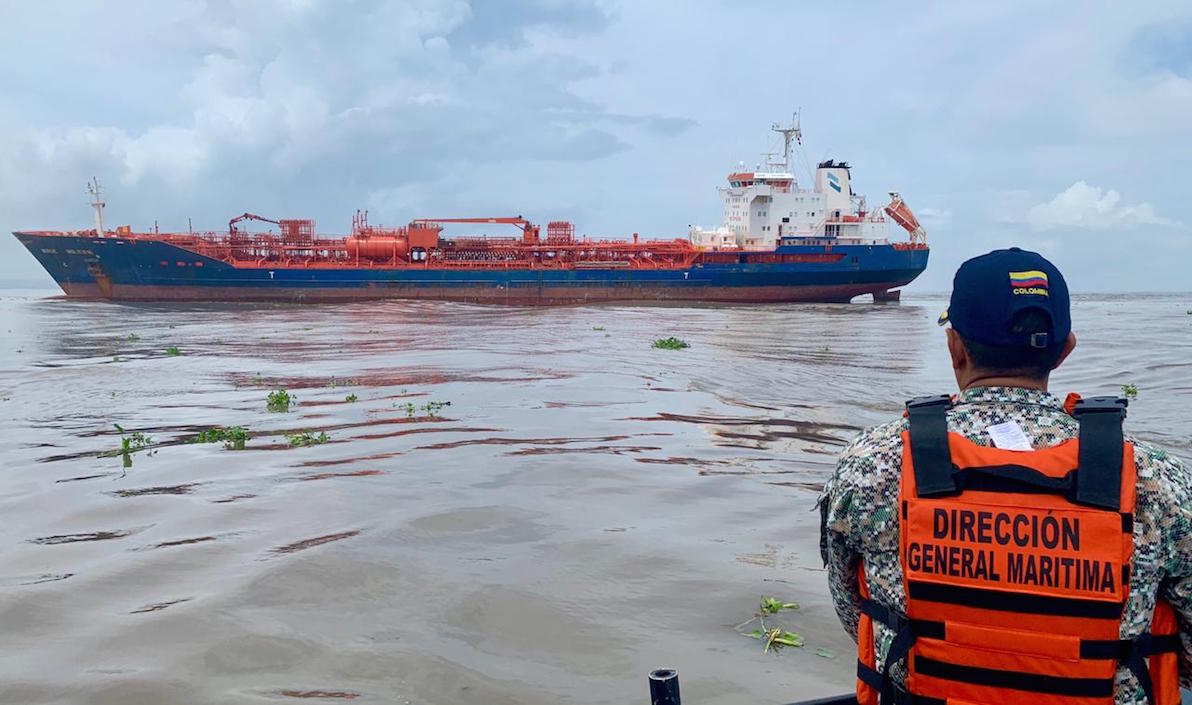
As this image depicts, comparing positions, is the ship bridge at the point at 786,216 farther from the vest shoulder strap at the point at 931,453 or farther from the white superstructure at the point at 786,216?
the vest shoulder strap at the point at 931,453

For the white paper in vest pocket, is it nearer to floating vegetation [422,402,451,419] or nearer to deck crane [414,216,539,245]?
floating vegetation [422,402,451,419]

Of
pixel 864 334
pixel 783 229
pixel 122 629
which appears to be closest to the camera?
pixel 122 629

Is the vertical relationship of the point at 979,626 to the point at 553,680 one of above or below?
above

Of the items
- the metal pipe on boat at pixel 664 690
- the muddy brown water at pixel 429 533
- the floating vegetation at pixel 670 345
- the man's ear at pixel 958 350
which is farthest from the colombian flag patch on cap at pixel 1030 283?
the floating vegetation at pixel 670 345

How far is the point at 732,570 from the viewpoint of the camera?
5242mm

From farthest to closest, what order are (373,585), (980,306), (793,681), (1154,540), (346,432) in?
(346,432)
(373,585)
(793,681)
(980,306)
(1154,540)

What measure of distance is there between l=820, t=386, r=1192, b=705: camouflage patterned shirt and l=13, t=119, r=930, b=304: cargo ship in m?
46.3

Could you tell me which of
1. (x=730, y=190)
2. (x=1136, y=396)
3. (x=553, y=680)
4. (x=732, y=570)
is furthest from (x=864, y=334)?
(x=730, y=190)

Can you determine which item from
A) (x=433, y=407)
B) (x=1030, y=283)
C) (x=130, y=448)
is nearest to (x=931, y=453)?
(x=1030, y=283)

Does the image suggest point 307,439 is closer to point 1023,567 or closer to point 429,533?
point 429,533

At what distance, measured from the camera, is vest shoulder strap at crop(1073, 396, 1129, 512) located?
1835 millimetres

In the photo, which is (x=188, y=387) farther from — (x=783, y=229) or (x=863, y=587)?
(x=783, y=229)

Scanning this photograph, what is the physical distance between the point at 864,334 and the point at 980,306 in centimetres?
2467

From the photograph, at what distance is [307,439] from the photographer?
8.95 m
